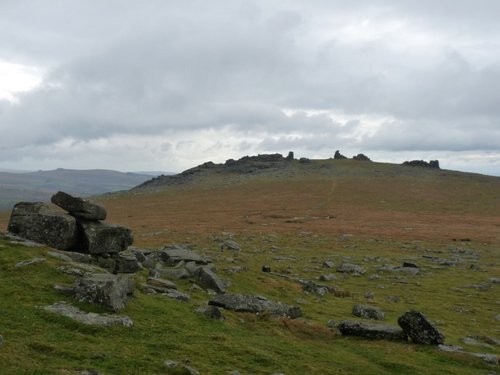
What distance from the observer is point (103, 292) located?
1477 cm

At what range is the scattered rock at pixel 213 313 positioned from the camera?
54.7ft

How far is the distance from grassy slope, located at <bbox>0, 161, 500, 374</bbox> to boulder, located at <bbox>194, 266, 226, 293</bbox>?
106cm

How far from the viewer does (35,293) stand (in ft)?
49.5

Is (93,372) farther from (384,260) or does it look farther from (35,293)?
(384,260)

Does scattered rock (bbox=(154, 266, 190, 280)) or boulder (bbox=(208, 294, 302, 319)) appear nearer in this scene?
boulder (bbox=(208, 294, 302, 319))

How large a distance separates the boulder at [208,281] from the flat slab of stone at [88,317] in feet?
28.4

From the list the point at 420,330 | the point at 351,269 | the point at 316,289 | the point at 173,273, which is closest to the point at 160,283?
the point at 173,273

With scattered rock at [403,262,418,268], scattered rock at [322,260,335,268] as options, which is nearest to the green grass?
scattered rock at [322,260,335,268]

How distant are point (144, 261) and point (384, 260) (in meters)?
24.2

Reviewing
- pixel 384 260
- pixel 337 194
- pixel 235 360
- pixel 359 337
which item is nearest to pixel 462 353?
pixel 359 337

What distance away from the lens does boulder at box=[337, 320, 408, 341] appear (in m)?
17.8

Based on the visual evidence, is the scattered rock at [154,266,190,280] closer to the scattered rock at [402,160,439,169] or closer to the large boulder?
the large boulder

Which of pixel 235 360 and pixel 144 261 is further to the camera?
pixel 144 261

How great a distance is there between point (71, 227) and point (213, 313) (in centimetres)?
883
